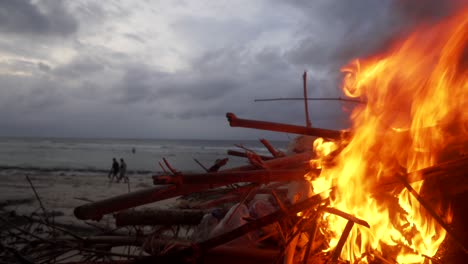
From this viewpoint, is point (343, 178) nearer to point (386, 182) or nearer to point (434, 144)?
point (386, 182)

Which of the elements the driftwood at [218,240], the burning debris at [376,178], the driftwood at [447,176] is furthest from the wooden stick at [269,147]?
the driftwood at [447,176]

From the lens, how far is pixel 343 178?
2.87m

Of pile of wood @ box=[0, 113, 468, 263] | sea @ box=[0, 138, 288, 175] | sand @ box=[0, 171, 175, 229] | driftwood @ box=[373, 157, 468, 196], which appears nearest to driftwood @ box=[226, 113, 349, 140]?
pile of wood @ box=[0, 113, 468, 263]

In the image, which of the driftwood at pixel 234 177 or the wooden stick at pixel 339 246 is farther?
the wooden stick at pixel 339 246

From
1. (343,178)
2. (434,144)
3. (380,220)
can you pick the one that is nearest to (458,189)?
(434,144)

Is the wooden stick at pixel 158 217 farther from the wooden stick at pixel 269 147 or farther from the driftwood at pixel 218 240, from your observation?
the driftwood at pixel 218 240

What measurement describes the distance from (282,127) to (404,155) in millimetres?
1144

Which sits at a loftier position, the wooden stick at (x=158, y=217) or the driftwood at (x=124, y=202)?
the driftwood at (x=124, y=202)

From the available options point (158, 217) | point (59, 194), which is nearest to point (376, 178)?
point (158, 217)

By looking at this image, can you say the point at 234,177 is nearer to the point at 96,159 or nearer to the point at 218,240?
the point at 218,240

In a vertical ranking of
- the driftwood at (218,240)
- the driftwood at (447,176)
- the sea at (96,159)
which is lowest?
the sea at (96,159)

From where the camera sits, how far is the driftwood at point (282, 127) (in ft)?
8.72

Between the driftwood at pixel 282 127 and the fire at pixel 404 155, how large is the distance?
155mm

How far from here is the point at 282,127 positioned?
9.46ft
